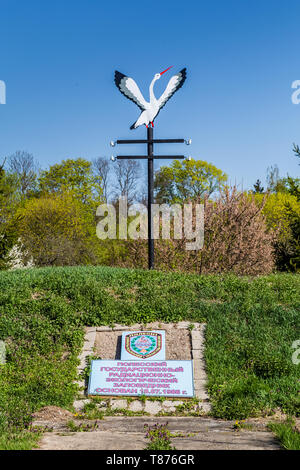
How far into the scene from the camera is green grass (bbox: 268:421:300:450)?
4.25 meters

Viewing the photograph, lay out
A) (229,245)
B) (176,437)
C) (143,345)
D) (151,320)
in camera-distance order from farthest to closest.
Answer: (229,245) → (151,320) → (143,345) → (176,437)

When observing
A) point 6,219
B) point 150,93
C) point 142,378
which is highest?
point 150,93

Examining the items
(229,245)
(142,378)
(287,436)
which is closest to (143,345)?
(142,378)

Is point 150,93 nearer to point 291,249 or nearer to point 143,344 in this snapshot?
point 291,249

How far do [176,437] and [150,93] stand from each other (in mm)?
→ 9654

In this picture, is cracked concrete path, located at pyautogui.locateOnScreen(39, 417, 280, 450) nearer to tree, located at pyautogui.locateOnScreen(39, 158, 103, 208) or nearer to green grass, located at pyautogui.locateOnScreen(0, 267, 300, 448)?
green grass, located at pyautogui.locateOnScreen(0, 267, 300, 448)

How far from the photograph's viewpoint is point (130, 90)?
40.0ft

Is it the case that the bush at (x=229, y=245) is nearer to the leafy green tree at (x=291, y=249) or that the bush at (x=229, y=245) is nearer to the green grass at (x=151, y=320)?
the leafy green tree at (x=291, y=249)

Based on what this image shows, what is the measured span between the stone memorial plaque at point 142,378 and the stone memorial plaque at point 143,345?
21 centimetres

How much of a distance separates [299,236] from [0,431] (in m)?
11.2

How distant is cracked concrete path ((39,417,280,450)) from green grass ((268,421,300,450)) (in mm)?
71

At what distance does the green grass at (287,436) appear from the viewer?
4.25 m

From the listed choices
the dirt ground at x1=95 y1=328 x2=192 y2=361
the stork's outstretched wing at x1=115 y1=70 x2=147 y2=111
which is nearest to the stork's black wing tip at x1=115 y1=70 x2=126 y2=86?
the stork's outstretched wing at x1=115 y1=70 x2=147 y2=111
